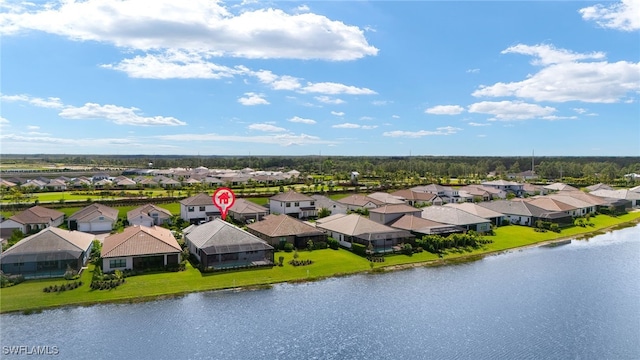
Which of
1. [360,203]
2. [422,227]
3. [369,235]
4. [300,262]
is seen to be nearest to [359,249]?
[369,235]

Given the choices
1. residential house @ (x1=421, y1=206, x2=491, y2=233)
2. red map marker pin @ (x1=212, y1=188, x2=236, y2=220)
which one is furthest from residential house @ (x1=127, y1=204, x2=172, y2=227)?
residential house @ (x1=421, y1=206, x2=491, y2=233)

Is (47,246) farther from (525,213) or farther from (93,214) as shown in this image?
(525,213)

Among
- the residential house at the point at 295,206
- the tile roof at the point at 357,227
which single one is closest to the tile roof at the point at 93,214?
the residential house at the point at 295,206

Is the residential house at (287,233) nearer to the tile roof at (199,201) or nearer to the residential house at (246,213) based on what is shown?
the residential house at (246,213)

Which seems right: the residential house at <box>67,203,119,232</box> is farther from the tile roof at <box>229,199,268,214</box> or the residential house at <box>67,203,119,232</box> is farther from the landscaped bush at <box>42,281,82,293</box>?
the landscaped bush at <box>42,281,82,293</box>

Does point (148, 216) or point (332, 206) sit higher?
point (332, 206)

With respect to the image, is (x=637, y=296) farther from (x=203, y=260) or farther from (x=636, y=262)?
(x=203, y=260)
